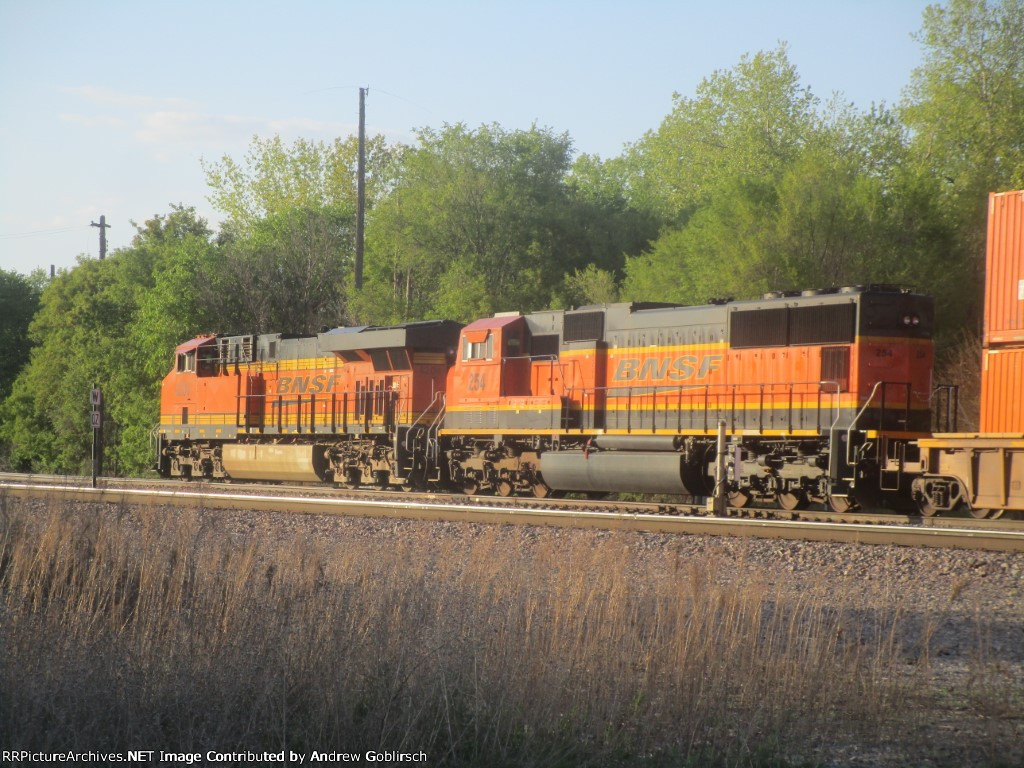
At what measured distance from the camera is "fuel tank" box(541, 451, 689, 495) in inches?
707

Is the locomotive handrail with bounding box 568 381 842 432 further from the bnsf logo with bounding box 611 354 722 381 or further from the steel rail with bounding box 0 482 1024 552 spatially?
the steel rail with bounding box 0 482 1024 552

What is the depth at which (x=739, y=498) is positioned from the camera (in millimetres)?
17578

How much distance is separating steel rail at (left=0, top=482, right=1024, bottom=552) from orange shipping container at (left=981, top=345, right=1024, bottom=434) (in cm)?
141

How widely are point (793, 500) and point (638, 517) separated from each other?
12.9 ft

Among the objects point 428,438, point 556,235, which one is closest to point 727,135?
point 556,235

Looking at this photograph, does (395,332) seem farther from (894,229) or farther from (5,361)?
(5,361)

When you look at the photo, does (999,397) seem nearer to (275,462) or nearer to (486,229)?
(275,462)

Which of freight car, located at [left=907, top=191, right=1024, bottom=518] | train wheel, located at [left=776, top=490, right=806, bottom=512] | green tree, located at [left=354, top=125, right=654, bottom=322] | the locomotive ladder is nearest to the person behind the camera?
freight car, located at [left=907, top=191, right=1024, bottom=518]

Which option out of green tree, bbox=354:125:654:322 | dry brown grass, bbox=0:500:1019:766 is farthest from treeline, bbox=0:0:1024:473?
dry brown grass, bbox=0:500:1019:766

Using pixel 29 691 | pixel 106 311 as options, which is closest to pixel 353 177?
pixel 106 311

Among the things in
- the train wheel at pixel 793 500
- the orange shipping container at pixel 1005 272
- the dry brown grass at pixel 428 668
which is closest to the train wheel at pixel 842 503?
the train wheel at pixel 793 500

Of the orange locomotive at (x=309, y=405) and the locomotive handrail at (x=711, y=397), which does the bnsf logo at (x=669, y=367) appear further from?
the orange locomotive at (x=309, y=405)

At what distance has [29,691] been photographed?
6.05 metres

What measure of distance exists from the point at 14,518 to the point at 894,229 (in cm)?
2506
